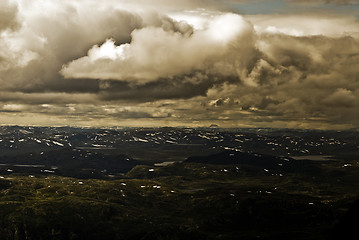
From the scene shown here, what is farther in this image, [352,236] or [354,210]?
[354,210]

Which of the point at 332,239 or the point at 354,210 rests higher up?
the point at 354,210

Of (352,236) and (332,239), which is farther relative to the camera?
(332,239)
